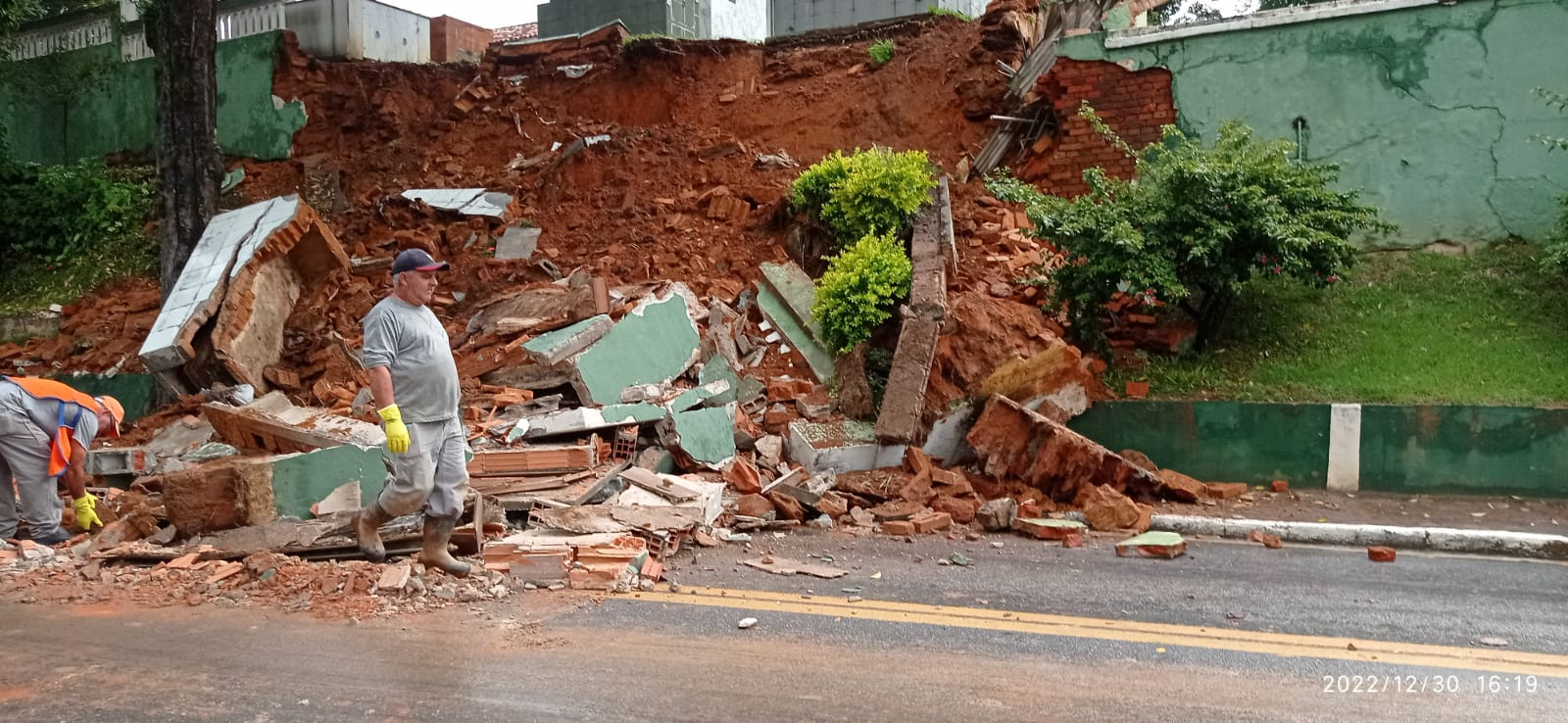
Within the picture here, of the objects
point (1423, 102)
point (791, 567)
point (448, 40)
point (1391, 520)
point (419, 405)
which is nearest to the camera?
point (419, 405)

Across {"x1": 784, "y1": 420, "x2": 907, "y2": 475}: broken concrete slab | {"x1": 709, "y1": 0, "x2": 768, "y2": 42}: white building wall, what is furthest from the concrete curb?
{"x1": 709, "y1": 0, "x2": 768, "y2": 42}: white building wall

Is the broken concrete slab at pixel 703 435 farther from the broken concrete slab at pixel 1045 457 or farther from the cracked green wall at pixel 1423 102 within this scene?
the cracked green wall at pixel 1423 102

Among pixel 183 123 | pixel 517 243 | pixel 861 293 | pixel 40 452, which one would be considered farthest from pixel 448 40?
pixel 40 452

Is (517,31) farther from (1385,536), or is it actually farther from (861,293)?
(1385,536)

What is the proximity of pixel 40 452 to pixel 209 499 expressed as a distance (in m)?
1.49

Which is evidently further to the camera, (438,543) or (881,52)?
(881,52)

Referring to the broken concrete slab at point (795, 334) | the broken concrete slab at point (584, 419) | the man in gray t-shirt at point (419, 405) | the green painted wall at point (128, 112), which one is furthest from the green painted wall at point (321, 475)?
the green painted wall at point (128, 112)

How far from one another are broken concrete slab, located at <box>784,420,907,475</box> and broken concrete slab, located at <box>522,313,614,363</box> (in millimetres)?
1994

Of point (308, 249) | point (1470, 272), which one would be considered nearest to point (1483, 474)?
point (1470, 272)

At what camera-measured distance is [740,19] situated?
1989 centimetres

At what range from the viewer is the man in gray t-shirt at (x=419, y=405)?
531 cm
